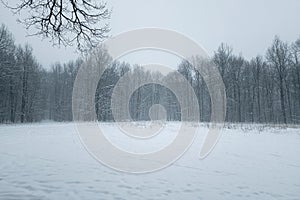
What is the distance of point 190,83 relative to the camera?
51188mm

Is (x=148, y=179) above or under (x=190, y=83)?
under

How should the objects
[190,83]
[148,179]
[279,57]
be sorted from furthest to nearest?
[190,83] → [279,57] → [148,179]

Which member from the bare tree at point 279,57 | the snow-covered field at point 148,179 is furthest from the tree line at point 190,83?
the snow-covered field at point 148,179

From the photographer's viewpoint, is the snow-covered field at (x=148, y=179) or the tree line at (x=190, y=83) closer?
the snow-covered field at (x=148, y=179)

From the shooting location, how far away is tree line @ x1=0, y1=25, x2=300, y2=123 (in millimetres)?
35031

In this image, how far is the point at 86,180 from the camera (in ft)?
16.1

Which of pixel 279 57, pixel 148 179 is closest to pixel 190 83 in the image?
pixel 279 57

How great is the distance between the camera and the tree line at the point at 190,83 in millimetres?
35031

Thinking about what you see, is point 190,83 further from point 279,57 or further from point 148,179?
point 148,179

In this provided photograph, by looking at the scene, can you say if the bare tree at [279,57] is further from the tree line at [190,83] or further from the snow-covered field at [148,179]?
the snow-covered field at [148,179]

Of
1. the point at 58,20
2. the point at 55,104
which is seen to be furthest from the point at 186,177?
the point at 55,104

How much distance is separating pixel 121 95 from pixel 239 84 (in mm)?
23198

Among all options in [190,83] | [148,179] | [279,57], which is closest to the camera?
[148,179]

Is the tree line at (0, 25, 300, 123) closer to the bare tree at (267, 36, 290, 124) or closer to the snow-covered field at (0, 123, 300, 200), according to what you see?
the bare tree at (267, 36, 290, 124)
